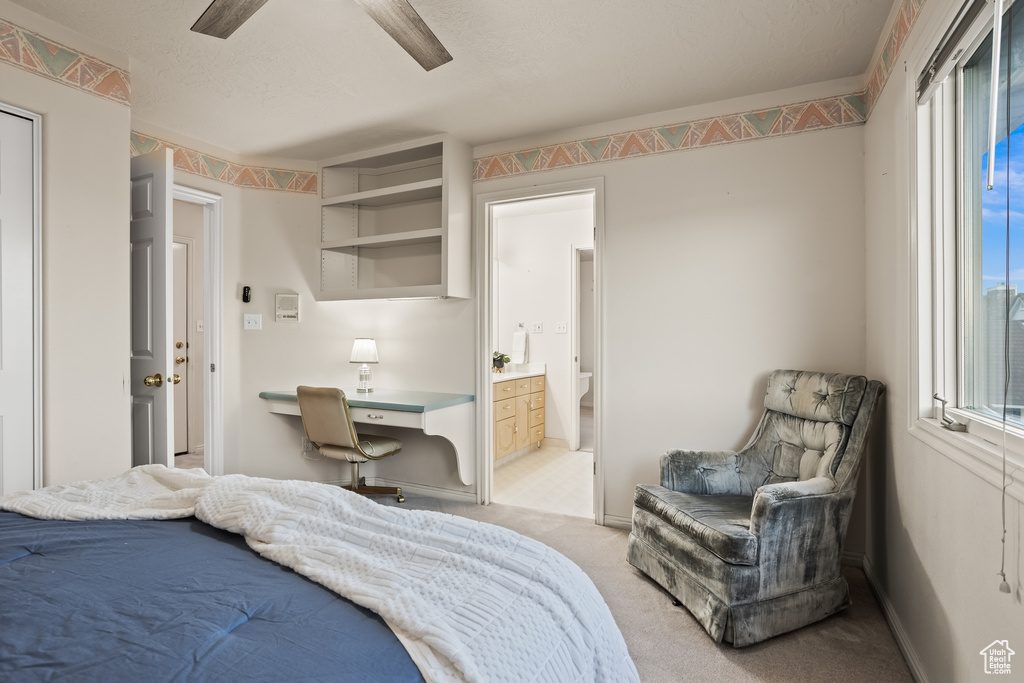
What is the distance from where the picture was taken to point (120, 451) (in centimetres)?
234

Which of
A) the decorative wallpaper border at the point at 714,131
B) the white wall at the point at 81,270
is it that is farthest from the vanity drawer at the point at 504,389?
the white wall at the point at 81,270

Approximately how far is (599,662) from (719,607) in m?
1.05

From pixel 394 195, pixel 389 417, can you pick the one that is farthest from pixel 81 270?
pixel 394 195

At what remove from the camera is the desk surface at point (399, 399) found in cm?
307

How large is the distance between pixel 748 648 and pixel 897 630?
0.55 meters

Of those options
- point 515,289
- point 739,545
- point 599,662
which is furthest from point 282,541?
point 515,289

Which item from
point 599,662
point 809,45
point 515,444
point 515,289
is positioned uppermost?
point 809,45

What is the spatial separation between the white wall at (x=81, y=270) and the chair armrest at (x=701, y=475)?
98.6 inches

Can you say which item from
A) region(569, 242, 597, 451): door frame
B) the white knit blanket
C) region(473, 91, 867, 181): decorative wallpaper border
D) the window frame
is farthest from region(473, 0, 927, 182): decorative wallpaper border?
the white knit blanket

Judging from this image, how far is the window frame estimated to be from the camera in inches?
63.1

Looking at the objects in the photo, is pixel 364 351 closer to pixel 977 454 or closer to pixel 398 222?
pixel 398 222

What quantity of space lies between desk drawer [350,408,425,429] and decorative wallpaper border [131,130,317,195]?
1.72 metres

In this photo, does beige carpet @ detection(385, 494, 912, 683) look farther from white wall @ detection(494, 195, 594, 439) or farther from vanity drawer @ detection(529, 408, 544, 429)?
white wall @ detection(494, 195, 594, 439)

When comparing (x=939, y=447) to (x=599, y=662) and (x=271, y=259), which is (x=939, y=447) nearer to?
(x=599, y=662)
